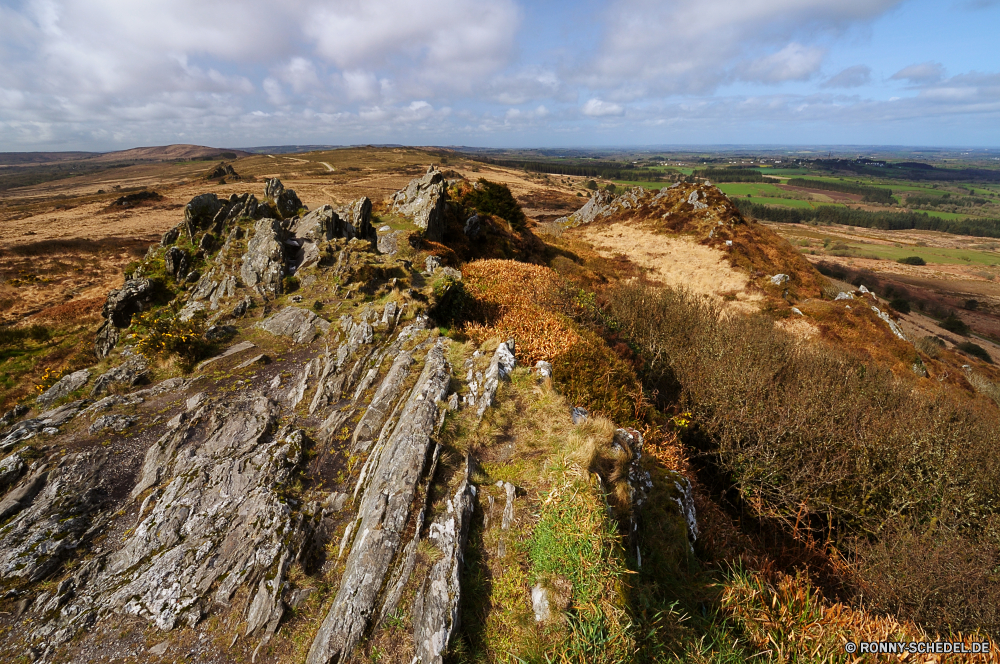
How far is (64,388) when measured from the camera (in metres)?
9.14

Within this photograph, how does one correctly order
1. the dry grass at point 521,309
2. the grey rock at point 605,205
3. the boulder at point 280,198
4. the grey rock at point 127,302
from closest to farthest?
1. the dry grass at point 521,309
2. the grey rock at point 127,302
3. the boulder at point 280,198
4. the grey rock at point 605,205

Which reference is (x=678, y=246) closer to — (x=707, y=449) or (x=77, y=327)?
(x=707, y=449)

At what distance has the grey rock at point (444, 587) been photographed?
4.24 meters

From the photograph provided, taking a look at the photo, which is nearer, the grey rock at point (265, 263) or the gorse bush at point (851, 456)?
the gorse bush at point (851, 456)

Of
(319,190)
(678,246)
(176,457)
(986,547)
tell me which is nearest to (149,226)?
(319,190)

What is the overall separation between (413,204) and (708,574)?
26.0m

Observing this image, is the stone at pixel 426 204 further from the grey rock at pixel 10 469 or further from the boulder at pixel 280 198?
the grey rock at pixel 10 469

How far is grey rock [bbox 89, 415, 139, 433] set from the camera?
25.2ft

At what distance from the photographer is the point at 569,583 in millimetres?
4504

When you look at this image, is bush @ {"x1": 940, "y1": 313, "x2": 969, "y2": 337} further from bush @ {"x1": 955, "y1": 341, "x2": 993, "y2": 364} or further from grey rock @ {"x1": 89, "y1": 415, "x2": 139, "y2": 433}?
grey rock @ {"x1": 89, "y1": 415, "x2": 139, "y2": 433}

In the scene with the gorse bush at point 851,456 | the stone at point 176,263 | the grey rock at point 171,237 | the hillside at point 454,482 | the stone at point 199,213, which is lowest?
the gorse bush at point 851,456

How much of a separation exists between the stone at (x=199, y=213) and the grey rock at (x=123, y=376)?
34.2 feet

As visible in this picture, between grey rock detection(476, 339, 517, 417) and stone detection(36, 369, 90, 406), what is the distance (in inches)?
397

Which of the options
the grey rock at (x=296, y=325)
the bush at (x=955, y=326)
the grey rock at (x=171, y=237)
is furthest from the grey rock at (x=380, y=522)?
the bush at (x=955, y=326)
